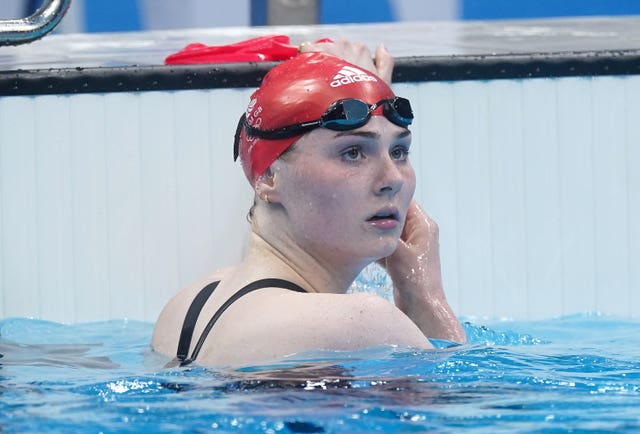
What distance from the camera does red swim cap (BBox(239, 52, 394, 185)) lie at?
2924 millimetres

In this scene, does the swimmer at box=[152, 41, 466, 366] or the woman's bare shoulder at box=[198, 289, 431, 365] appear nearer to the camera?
the woman's bare shoulder at box=[198, 289, 431, 365]

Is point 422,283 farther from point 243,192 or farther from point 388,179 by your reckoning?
point 243,192

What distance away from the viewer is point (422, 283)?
3.46 m

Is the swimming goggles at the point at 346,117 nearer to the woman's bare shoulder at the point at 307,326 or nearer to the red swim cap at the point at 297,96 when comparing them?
the red swim cap at the point at 297,96

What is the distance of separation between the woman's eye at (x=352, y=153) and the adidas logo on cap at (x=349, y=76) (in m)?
0.20

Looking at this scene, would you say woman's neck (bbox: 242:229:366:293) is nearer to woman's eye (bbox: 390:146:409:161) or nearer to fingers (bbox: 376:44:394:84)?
woman's eye (bbox: 390:146:409:161)

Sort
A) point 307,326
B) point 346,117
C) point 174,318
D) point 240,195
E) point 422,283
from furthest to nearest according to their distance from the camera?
point 240,195 < point 422,283 < point 174,318 < point 346,117 < point 307,326

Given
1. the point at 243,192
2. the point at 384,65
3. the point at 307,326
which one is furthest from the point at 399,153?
the point at 243,192

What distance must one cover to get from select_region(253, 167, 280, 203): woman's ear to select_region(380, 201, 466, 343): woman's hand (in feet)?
2.19

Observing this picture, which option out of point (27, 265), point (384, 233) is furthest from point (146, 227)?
point (384, 233)

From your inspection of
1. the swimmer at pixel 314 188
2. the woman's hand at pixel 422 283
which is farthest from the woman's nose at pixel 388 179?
the woman's hand at pixel 422 283

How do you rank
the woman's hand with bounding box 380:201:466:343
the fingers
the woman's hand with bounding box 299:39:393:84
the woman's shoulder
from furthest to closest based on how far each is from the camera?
1. the fingers
2. the woman's hand with bounding box 299:39:393:84
3. the woman's hand with bounding box 380:201:466:343
4. the woman's shoulder

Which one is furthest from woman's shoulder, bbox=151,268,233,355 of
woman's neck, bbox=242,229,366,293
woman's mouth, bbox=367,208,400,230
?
woman's mouth, bbox=367,208,400,230

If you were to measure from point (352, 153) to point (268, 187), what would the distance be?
26 centimetres
